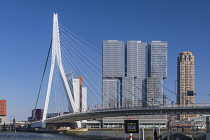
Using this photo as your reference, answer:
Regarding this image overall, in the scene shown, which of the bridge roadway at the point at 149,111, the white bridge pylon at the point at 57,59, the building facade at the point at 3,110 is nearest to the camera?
the bridge roadway at the point at 149,111

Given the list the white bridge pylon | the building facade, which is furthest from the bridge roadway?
the building facade

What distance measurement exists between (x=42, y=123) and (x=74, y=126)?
30.1ft

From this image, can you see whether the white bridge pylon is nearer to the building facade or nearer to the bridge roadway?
the bridge roadway

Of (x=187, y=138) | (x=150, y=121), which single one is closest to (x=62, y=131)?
(x=187, y=138)

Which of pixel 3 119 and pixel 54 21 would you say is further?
pixel 3 119

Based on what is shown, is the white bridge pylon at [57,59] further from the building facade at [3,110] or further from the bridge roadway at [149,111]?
the building facade at [3,110]

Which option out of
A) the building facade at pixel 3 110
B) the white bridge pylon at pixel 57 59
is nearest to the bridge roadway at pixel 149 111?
the white bridge pylon at pixel 57 59

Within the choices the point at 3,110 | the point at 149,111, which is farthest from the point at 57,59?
the point at 3,110

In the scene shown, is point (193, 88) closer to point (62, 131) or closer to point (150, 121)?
point (150, 121)

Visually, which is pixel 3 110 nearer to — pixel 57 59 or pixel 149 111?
pixel 57 59

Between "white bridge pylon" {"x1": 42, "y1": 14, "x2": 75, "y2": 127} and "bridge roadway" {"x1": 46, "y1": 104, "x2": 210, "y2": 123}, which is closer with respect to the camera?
"bridge roadway" {"x1": 46, "y1": 104, "x2": 210, "y2": 123}

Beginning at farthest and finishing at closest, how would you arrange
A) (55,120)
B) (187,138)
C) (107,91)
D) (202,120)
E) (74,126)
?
1. (107,91)
2. (202,120)
3. (74,126)
4. (55,120)
5. (187,138)

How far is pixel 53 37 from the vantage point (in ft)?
258

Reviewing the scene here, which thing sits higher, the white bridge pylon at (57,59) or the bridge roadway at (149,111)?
the white bridge pylon at (57,59)
